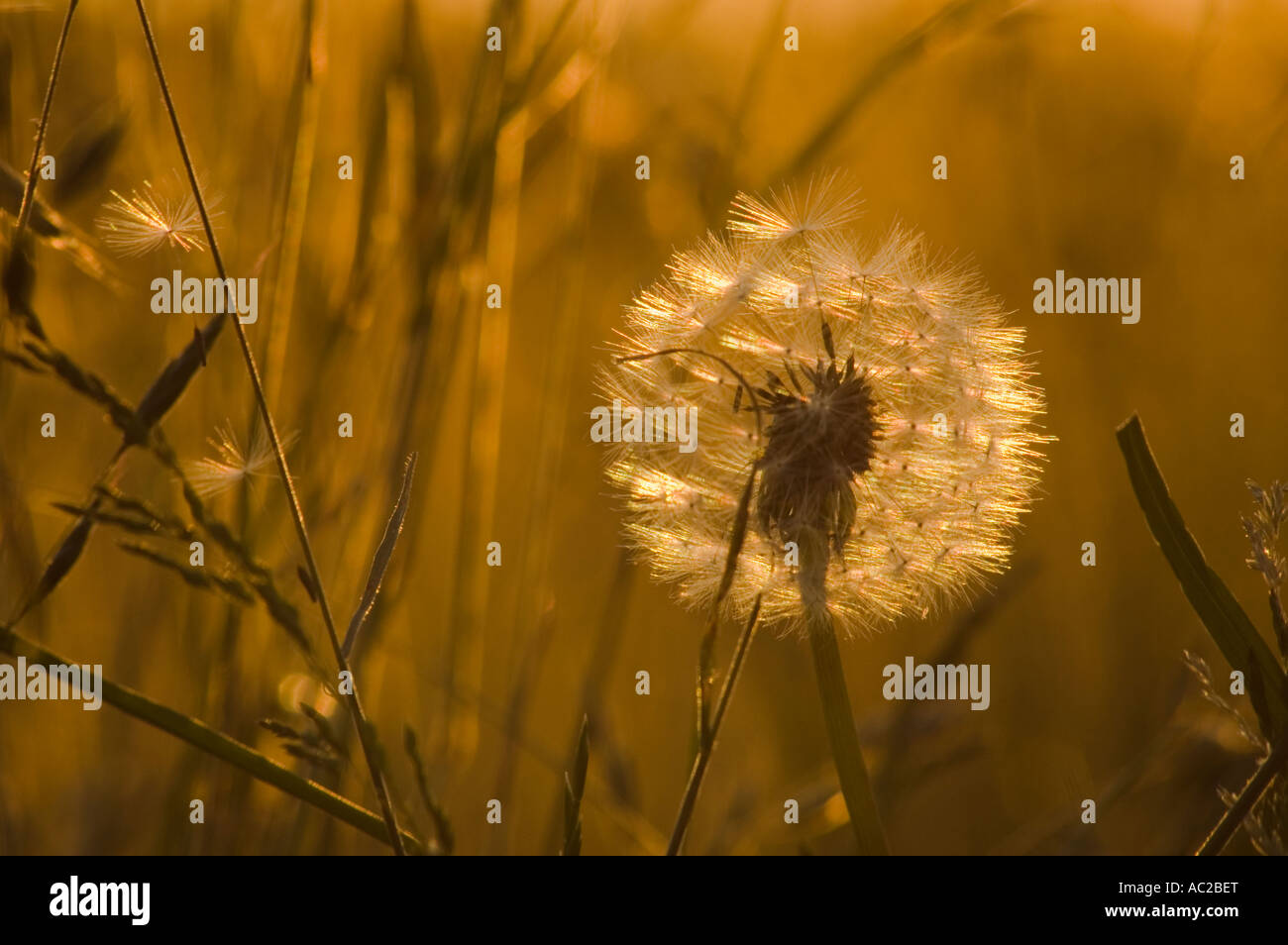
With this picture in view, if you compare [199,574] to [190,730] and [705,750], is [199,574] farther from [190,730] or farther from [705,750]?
[705,750]

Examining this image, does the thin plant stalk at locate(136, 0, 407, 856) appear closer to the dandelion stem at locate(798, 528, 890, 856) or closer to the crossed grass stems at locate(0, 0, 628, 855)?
the crossed grass stems at locate(0, 0, 628, 855)

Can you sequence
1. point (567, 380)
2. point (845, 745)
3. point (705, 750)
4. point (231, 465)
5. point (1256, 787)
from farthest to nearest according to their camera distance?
point (567, 380) → point (231, 465) → point (845, 745) → point (1256, 787) → point (705, 750)

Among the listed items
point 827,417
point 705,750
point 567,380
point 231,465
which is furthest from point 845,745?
point 567,380

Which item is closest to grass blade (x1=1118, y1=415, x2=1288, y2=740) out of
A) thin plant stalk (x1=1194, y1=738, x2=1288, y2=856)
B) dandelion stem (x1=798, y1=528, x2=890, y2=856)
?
thin plant stalk (x1=1194, y1=738, x2=1288, y2=856)

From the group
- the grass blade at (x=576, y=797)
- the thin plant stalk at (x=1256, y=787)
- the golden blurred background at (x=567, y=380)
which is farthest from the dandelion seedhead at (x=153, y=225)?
the thin plant stalk at (x=1256, y=787)

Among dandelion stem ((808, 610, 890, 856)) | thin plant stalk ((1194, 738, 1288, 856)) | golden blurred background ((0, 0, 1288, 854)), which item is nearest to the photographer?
thin plant stalk ((1194, 738, 1288, 856))

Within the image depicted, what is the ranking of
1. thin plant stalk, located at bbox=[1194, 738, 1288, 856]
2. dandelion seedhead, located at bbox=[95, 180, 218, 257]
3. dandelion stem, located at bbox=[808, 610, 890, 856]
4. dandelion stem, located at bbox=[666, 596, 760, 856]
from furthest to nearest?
dandelion seedhead, located at bbox=[95, 180, 218, 257] < dandelion stem, located at bbox=[808, 610, 890, 856] < thin plant stalk, located at bbox=[1194, 738, 1288, 856] < dandelion stem, located at bbox=[666, 596, 760, 856]

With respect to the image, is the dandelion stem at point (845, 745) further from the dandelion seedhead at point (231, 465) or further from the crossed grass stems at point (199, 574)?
the dandelion seedhead at point (231, 465)
